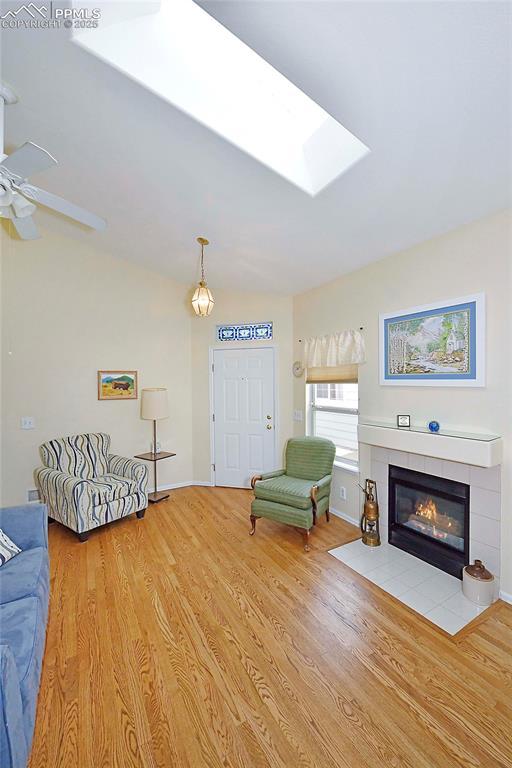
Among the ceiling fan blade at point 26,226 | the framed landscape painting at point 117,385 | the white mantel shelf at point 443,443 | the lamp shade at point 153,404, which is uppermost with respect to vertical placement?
the ceiling fan blade at point 26,226

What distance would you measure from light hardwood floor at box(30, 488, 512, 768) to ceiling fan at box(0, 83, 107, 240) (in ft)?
8.65

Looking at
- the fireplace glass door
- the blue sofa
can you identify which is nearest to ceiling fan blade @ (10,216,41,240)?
the blue sofa

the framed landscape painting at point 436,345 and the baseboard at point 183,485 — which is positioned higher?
the framed landscape painting at point 436,345

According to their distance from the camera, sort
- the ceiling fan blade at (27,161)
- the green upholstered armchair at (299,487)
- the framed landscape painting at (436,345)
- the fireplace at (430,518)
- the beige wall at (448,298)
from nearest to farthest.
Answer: the ceiling fan blade at (27,161)
the beige wall at (448,298)
the framed landscape painting at (436,345)
the fireplace at (430,518)
the green upholstered armchair at (299,487)

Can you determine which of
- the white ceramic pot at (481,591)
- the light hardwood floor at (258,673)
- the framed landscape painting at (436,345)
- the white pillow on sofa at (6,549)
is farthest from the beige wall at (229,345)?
the white pillow on sofa at (6,549)

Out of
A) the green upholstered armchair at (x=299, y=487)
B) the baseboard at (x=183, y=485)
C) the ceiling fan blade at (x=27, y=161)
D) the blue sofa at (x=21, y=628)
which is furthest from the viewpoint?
the baseboard at (x=183, y=485)

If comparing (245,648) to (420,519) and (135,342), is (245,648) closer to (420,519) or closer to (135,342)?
(420,519)

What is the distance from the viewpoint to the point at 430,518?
2650 millimetres

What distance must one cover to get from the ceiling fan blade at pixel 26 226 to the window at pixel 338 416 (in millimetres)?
3121

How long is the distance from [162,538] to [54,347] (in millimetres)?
2564

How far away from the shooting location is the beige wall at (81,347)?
3453 millimetres

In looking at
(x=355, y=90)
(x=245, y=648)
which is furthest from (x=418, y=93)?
(x=245, y=648)

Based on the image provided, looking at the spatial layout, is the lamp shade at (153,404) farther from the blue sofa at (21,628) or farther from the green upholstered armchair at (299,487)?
the blue sofa at (21,628)

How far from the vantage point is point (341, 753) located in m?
1.27
